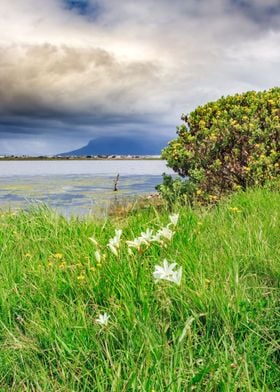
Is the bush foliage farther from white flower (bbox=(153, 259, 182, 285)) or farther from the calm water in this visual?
white flower (bbox=(153, 259, 182, 285))

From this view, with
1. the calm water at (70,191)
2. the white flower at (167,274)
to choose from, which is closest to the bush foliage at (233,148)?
the calm water at (70,191)

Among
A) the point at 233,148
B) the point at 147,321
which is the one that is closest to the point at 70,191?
the point at 233,148

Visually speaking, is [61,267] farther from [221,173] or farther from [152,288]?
[221,173]

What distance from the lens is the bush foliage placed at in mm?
11188

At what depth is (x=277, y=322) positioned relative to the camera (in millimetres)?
3297

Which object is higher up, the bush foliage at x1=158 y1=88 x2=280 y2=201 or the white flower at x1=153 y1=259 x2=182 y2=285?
the bush foliage at x1=158 y1=88 x2=280 y2=201

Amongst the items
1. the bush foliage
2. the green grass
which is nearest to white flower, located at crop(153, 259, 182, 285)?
the green grass

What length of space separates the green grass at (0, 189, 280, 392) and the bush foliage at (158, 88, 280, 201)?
6.17m


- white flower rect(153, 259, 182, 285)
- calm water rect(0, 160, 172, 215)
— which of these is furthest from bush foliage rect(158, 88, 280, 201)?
white flower rect(153, 259, 182, 285)

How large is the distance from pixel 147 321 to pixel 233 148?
349 inches

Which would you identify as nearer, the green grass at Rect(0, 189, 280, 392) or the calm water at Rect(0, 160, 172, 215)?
the green grass at Rect(0, 189, 280, 392)

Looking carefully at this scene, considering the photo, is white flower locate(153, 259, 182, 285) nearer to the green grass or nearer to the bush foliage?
the green grass

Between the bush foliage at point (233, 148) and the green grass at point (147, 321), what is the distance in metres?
6.17

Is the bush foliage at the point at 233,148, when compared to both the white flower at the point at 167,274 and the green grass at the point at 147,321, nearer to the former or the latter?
the green grass at the point at 147,321
